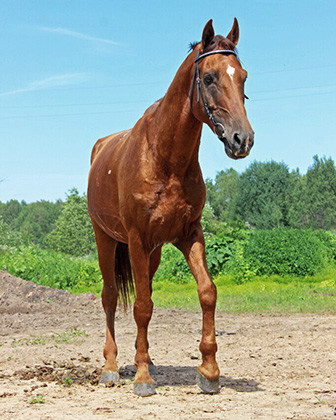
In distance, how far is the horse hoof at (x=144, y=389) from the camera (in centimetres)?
444

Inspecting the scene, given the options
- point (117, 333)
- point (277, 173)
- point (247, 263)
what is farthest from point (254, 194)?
point (117, 333)

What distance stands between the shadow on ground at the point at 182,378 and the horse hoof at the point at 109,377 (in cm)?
32

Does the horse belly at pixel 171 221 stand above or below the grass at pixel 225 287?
above

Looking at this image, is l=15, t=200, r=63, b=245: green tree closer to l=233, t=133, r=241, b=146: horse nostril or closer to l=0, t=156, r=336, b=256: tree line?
l=0, t=156, r=336, b=256: tree line

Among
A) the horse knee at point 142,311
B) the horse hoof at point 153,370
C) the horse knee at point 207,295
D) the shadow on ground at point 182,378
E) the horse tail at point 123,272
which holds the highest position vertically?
the horse tail at point 123,272

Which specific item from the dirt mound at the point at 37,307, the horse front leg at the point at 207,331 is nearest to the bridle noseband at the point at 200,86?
the horse front leg at the point at 207,331

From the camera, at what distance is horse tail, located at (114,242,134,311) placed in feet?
19.9

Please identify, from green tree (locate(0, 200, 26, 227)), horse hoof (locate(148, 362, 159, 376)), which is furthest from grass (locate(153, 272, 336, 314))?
green tree (locate(0, 200, 26, 227))

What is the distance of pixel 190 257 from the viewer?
449 centimetres

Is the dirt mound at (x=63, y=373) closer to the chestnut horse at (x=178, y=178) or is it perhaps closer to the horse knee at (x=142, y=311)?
the chestnut horse at (x=178, y=178)

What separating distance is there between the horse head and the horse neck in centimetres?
19

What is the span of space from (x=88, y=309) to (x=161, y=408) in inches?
284

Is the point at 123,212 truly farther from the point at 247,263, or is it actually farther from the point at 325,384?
the point at 247,263

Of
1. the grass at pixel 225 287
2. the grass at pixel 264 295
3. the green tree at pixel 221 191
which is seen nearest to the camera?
the grass at pixel 264 295
